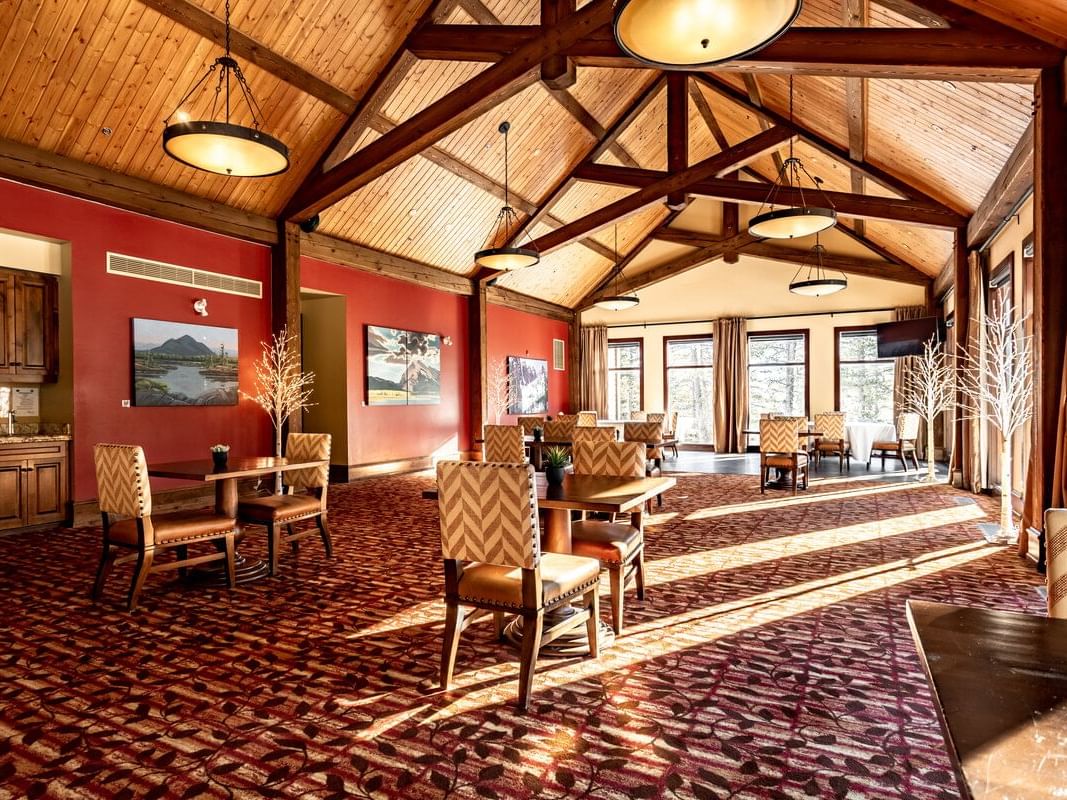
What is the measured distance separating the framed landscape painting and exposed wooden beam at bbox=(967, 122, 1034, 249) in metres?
8.14

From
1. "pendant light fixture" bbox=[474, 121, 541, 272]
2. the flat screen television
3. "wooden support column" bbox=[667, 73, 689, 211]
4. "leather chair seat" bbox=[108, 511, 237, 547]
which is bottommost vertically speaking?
"leather chair seat" bbox=[108, 511, 237, 547]

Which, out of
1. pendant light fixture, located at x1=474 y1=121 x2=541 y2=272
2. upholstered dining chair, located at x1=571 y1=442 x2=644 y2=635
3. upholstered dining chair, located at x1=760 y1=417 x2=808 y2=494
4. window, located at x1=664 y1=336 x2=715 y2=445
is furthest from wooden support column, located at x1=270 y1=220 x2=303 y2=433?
window, located at x1=664 y1=336 x2=715 y2=445

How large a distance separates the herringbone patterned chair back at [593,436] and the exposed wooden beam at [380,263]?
555 cm

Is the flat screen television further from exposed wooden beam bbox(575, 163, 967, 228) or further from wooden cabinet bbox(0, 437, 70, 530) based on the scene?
wooden cabinet bbox(0, 437, 70, 530)

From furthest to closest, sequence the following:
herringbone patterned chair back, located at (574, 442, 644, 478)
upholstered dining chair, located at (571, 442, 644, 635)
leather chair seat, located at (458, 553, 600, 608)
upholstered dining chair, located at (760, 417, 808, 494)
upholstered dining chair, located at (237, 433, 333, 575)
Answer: upholstered dining chair, located at (760, 417, 808, 494) < upholstered dining chair, located at (237, 433, 333, 575) < herringbone patterned chair back, located at (574, 442, 644, 478) < upholstered dining chair, located at (571, 442, 644, 635) < leather chair seat, located at (458, 553, 600, 608)

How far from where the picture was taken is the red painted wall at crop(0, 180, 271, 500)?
20.1 ft

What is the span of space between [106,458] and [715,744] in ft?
12.3

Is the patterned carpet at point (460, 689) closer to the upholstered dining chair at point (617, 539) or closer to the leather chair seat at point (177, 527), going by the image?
the upholstered dining chair at point (617, 539)

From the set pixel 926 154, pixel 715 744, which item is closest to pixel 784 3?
pixel 715 744

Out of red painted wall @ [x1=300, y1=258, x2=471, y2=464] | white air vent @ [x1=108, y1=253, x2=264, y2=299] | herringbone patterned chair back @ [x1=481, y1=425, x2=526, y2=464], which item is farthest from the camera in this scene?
red painted wall @ [x1=300, y1=258, x2=471, y2=464]

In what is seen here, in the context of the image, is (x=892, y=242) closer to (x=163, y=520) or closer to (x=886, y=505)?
(x=886, y=505)

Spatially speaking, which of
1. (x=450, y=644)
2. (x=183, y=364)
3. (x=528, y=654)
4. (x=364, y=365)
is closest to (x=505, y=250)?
(x=364, y=365)

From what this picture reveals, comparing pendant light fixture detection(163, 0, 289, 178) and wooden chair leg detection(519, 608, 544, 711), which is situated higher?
pendant light fixture detection(163, 0, 289, 178)

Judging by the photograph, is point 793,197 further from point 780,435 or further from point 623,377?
point 623,377
